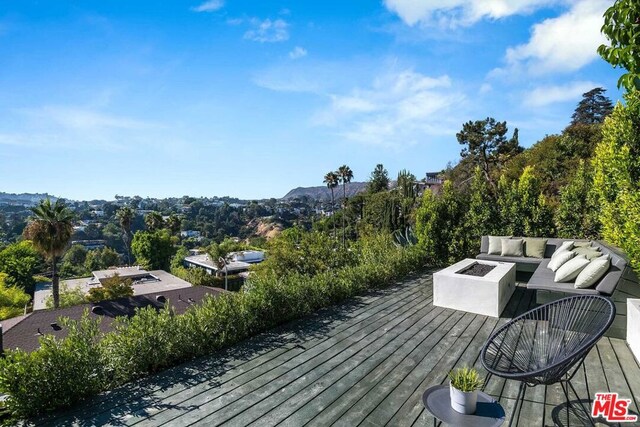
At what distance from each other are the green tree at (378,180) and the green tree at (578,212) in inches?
1316

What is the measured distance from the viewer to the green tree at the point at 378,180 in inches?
1634

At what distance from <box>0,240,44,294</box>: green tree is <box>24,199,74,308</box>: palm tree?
16.6 m

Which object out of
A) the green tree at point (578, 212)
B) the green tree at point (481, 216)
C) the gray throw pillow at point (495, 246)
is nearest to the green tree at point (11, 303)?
the green tree at point (481, 216)

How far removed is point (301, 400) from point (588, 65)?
7.85 meters

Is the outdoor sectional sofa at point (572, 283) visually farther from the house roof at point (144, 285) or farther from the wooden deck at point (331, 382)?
the house roof at point (144, 285)

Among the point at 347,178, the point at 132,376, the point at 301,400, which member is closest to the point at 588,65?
the point at 301,400

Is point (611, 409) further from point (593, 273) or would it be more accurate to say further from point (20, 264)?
point (20, 264)

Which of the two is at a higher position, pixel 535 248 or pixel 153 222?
pixel 535 248

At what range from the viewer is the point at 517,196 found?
8227 millimetres

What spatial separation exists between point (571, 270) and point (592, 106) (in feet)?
144

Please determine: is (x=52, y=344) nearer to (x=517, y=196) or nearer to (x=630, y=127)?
(x=630, y=127)

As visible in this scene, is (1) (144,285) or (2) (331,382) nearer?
(2) (331,382)

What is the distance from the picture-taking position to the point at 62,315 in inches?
502

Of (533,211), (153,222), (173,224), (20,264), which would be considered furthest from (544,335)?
(173,224)
